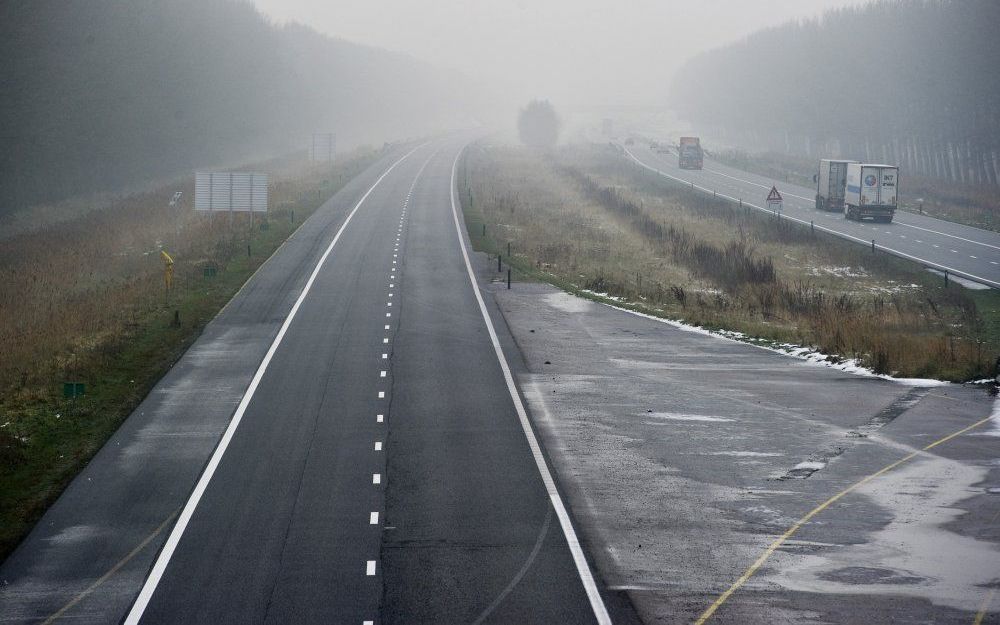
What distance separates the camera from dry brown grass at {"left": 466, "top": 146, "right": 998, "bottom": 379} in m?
31.2

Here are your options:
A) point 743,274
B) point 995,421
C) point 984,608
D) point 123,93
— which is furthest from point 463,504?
point 123,93

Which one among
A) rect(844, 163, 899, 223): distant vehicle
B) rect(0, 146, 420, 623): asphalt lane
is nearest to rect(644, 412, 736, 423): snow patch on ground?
rect(0, 146, 420, 623): asphalt lane

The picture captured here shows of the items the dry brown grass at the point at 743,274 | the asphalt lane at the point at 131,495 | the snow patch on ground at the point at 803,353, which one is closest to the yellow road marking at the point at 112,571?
the asphalt lane at the point at 131,495

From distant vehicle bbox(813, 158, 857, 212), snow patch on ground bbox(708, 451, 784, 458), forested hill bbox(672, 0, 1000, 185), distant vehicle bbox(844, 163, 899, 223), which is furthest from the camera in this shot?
forested hill bbox(672, 0, 1000, 185)

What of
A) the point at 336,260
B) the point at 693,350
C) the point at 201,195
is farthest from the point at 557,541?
the point at 201,195

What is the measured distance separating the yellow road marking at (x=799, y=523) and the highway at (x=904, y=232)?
79.2 ft

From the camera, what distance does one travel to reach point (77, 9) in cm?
9406

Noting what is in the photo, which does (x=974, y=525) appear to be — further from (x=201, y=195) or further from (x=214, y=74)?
(x=214, y=74)

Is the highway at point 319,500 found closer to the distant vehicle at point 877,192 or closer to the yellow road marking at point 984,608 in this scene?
the yellow road marking at point 984,608

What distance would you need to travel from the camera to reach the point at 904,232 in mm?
60438

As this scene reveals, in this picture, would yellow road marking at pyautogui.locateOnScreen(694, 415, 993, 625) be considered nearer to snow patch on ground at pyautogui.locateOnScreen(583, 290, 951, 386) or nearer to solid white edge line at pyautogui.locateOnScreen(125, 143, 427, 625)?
snow patch on ground at pyautogui.locateOnScreen(583, 290, 951, 386)

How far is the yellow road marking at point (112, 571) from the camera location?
43.3ft

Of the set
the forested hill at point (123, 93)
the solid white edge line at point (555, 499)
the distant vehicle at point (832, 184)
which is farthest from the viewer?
the forested hill at point (123, 93)

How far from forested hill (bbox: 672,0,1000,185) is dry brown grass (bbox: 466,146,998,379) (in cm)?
4780
